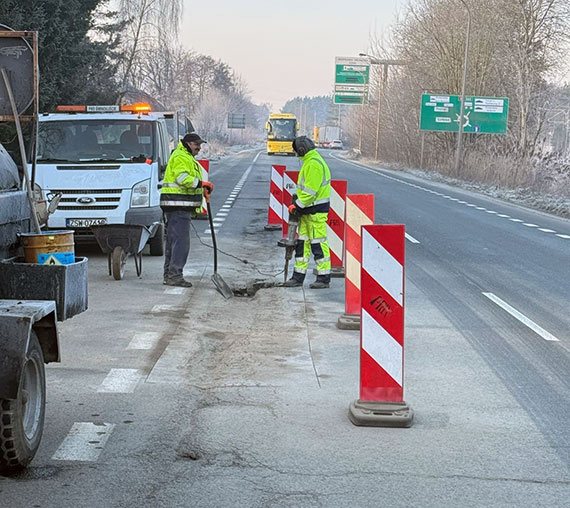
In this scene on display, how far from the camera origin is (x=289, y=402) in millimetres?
6328

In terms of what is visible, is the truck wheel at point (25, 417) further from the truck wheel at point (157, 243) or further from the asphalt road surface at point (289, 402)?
the truck wheel at point (157, 243)

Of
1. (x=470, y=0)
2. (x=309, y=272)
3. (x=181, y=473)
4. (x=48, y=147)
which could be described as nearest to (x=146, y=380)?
(x=181, y=473)

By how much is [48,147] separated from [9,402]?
9.77 metres

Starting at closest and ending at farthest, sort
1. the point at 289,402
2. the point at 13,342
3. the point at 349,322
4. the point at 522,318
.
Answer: the point at 13,342 → the point at 289,402 → the point at 349,322 → the point at 522,318

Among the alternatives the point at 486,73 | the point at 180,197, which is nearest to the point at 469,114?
the point at 486,73

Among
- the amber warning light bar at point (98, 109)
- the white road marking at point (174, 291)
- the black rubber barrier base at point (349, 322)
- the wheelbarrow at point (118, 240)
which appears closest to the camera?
the black rubber barrier base at point (349, 322)

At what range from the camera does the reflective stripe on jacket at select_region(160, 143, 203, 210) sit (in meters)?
11.1

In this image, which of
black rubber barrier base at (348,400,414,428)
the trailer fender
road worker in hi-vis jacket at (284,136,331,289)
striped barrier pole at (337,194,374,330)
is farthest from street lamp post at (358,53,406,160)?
the trailer fender

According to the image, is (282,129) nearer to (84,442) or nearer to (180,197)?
(180,197)

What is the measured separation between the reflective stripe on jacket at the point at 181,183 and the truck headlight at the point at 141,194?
80.9 inches

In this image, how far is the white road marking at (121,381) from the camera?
6.47m

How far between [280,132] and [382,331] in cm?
7233

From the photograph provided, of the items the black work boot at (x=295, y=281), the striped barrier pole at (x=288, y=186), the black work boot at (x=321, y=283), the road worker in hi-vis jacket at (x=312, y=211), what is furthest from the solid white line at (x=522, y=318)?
the striped barrier pole at (x=288, y=186)

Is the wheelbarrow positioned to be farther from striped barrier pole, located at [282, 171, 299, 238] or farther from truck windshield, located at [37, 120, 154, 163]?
striped barrier pole, located at [282, 171, 299, 238]
